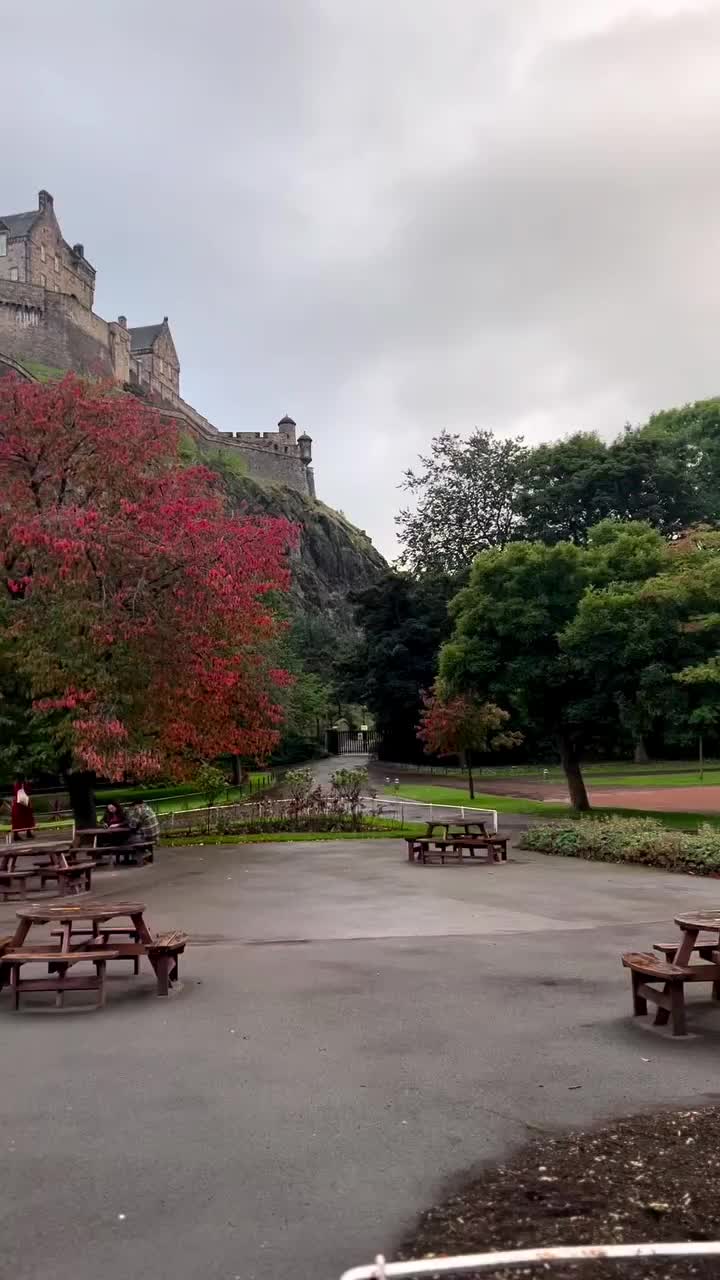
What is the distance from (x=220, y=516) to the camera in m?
24.4

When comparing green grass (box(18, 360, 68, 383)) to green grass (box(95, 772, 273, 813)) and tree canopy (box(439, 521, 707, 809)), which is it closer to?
green grass (box(95, 772, 273, 813))

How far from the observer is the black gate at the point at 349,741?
8519cm

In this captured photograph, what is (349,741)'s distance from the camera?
95.2 meters

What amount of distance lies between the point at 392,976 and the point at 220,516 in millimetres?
17298

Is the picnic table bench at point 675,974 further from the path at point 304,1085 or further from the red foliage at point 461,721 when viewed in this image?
the red foliage at point 461,721

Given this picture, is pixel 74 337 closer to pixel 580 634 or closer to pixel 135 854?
pixel 580 634

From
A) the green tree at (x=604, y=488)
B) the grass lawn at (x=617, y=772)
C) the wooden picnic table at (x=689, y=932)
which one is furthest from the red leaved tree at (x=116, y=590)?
the green tree at (x=604, y=488)

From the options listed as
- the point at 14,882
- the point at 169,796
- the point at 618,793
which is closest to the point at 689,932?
the point at 14,882

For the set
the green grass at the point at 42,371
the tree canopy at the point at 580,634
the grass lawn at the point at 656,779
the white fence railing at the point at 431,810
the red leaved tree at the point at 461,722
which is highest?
the green grass at the point at 42,371

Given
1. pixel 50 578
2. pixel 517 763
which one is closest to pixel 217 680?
pixel 50 578

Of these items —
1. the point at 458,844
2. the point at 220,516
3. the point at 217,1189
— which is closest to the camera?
the point at 217,1189

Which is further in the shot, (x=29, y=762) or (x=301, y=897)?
(x=29, y=762)

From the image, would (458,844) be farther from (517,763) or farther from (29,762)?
(517,763)

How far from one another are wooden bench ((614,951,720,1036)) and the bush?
911 cm
